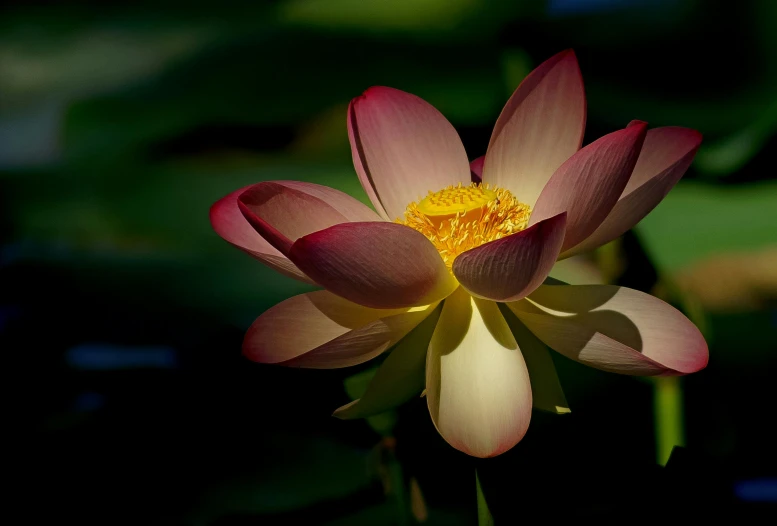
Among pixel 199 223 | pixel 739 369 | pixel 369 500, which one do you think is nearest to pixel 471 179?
pixel 369 500

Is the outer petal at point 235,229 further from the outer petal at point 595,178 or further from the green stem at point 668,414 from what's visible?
the green stem at point 668,414

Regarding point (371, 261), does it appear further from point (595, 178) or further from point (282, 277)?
point (282, 277)

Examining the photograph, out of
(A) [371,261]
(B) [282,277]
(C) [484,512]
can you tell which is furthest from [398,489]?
(B) [282,277]

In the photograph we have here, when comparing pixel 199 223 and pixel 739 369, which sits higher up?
pixel 199 223

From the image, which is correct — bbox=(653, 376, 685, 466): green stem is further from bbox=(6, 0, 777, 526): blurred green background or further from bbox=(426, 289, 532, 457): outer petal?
bbox=(426, 289, 532, 457): outer petal

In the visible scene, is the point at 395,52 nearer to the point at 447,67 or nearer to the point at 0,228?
the point at 447,67

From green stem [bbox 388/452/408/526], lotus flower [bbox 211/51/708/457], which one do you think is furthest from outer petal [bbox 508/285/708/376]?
green stem [bbox 388/452/408/526]

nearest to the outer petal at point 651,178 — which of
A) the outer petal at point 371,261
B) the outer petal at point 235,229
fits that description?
the outer petal at point 371,261
